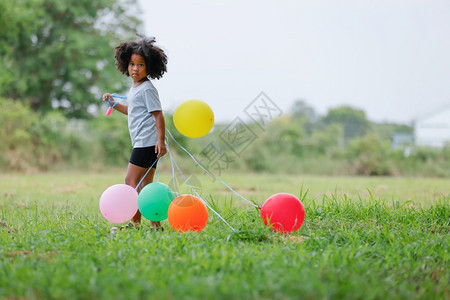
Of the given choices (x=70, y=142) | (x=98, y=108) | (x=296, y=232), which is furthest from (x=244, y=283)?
(x=98, y=108)

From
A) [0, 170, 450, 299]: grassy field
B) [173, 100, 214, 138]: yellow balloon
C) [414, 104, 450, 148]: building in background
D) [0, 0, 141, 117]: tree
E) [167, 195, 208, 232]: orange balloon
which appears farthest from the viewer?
[414, 104, 450, 148]: building in background

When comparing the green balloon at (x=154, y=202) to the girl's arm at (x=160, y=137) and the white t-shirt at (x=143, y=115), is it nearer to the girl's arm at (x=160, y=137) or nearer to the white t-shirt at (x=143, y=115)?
the girl's arm at (x=160, y=137)

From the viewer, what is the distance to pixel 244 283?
217 centimetres

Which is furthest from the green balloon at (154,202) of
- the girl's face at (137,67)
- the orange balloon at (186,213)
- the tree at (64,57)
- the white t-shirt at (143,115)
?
the tree at (64,57)

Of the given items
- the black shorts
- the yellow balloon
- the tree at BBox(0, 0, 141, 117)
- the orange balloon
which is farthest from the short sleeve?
the tree at BBox(0, 0, 141, 117)

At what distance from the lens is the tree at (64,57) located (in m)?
17.5

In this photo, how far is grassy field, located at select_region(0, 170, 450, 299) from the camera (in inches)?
83.7

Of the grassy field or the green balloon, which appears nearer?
the grassy field

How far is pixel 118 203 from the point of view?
342 centimetres

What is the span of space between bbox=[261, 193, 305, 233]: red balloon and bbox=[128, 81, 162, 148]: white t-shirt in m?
1.07

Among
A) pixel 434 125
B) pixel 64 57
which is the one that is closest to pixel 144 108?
pixel 64 57

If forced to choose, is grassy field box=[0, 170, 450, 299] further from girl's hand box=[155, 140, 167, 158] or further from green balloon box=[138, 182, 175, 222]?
girl's hand box=[155, 140, 167, 158]

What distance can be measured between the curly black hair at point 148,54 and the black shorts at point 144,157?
0.63m

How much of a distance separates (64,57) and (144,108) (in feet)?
52.7
